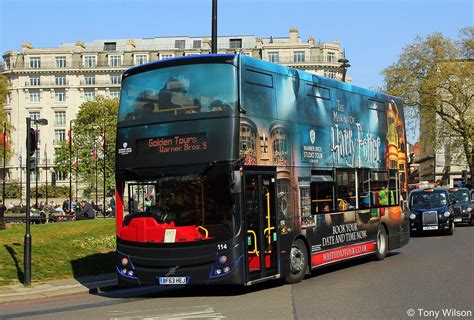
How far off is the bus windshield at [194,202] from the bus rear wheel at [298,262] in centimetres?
229

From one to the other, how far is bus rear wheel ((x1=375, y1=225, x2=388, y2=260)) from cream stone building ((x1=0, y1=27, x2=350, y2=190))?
8992 centimetres

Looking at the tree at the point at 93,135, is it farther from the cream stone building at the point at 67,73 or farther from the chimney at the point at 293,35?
the chimney at the point at 293,35

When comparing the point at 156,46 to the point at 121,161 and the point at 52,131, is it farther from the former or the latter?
the point at 121,161

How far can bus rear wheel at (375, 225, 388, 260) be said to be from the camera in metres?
16.9

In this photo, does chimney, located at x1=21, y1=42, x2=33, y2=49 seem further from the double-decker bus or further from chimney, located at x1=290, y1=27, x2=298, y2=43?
the double-decker bus

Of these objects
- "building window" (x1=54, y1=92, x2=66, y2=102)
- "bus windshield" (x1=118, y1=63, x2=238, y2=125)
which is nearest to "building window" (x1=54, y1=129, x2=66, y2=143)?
"building window" (x1=54, y1=92, x2=66, y2=102)

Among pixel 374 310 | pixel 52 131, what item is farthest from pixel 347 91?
pixel 52 131

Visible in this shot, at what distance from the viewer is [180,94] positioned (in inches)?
444

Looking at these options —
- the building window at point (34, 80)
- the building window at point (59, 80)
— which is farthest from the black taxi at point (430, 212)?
the building window at point (34, 80)

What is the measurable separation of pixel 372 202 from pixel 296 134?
15.7 feet

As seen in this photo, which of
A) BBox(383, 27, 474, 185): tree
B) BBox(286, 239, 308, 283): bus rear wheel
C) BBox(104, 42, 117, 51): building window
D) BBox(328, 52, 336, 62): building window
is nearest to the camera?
BBox(286, 239, 308, 283): bus rear wheel

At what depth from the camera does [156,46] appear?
376ft

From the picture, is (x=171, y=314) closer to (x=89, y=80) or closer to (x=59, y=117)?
(x=59, y=117)

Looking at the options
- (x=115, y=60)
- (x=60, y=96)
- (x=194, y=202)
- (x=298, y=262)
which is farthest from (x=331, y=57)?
(x=194, y=202)
